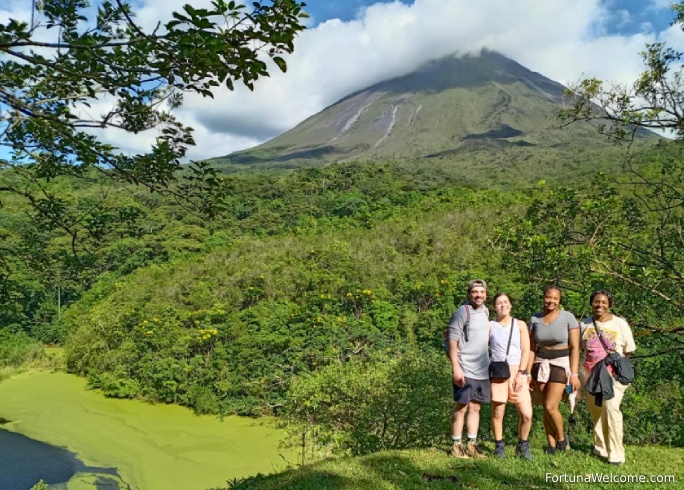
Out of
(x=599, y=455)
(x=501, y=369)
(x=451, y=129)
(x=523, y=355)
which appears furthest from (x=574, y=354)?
(x=451, y=129)

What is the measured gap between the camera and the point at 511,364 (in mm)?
3338

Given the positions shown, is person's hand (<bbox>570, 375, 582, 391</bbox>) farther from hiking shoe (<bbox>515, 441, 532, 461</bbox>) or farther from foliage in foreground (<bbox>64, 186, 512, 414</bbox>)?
foliage in foreground (<bbox>64, 186, 512, 414</bbox>)

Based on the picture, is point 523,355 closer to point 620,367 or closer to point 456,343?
point 456,343

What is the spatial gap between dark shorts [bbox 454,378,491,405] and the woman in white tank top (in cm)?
10

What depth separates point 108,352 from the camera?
13180mm

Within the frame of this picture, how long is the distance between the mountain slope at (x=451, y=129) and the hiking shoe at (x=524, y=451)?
44341 mm

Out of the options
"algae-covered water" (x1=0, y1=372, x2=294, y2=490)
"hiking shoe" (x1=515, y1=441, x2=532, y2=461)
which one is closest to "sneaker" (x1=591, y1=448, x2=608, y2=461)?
"hiking shoe" (x1=515, y1=441, x2=532, y2=461)

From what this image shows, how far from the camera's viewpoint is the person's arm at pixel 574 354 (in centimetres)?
332

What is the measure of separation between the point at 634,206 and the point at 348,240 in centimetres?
1284

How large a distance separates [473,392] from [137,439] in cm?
857

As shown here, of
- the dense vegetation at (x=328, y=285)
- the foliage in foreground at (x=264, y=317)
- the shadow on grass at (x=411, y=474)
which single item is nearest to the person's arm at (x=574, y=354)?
the shadow on grass at (x=411, y=474)

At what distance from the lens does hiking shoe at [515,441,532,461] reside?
11.0 feet

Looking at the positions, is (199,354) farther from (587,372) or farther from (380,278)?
(587,372)

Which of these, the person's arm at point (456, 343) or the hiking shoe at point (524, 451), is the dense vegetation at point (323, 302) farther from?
the hiking shoe at point (524, 451)
